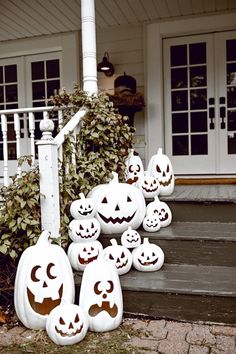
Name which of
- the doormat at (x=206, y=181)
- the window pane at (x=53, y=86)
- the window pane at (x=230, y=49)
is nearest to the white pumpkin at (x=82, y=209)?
the doormat at (x=206, y=181)

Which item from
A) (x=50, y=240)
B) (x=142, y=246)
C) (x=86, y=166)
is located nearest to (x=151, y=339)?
(x=142, y=246)

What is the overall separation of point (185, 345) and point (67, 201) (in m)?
1.31

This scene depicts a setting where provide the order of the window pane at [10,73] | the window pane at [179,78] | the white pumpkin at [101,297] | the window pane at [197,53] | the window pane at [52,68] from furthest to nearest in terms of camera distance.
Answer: the window pane at [10,73], the window pane at [52,68], the window pane at [179,78], the window pane at [197,53], the white pumpkin at [101,297]

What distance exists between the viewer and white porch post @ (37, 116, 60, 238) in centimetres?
253

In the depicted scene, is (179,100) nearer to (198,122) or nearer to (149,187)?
(198,122)

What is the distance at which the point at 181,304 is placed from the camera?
7.30 feet

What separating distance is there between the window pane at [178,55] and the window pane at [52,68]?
170cm

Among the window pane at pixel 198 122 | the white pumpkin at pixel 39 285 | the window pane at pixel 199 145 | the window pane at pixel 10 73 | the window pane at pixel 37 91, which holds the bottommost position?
the white pumpkin at pixel 39 285

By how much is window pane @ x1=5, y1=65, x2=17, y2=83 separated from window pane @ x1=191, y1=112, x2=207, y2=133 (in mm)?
2744

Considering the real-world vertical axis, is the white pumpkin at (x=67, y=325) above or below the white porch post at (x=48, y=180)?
below

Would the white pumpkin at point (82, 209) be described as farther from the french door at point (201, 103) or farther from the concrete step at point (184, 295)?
the french door at point (201, 103)

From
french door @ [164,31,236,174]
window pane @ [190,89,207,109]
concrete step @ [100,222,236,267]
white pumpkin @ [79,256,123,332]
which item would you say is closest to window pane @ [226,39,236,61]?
french door @ [164,31,236,174]

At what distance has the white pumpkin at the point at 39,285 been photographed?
2129mm

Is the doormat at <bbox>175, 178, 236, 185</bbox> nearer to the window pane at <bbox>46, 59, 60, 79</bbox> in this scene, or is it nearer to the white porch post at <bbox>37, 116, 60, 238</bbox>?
the white porch post at <bbox>37, 116, 60, 238</bbox>
